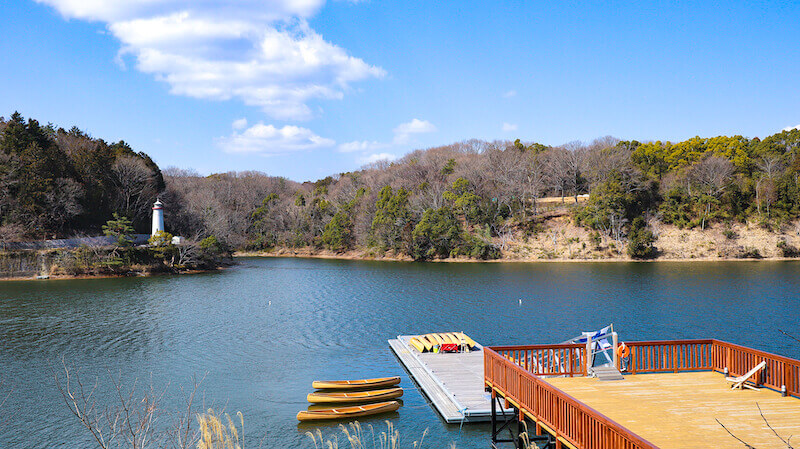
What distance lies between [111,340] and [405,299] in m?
16.3

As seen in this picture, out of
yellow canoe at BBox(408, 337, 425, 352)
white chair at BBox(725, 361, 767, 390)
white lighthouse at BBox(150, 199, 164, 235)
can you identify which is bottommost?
yellow canoe at BBox(408, 337, 425, 352)

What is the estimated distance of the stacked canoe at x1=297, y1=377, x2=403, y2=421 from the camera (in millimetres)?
13484

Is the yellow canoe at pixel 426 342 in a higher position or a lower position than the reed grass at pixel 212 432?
lower

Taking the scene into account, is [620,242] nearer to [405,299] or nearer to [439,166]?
[439,166]

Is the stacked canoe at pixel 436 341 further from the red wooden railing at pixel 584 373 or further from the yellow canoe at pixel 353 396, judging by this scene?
the red wooden railing at pixel 584 373

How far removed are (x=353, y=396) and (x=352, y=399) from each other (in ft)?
0.43

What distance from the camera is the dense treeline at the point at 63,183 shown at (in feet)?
157

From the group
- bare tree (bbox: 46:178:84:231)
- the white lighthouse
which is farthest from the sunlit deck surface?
bare tree (bbox: 46:178:84:231)

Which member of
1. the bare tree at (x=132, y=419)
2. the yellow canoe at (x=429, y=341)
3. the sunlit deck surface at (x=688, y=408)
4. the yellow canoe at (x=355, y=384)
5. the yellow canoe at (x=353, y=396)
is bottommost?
the bare tree at (x=132, y=419)

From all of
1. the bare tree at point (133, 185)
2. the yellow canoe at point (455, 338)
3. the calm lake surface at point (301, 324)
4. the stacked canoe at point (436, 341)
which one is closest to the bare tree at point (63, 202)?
the bare tree at point (133, 185)

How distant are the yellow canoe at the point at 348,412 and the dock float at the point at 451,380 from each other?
1204 mm

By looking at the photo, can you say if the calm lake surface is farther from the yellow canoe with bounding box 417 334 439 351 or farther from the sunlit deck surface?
the sunlit deck surface

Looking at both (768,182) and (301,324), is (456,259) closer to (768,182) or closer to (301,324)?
(768,182)

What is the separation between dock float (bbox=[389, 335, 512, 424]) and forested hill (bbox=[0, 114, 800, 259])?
42.5m
